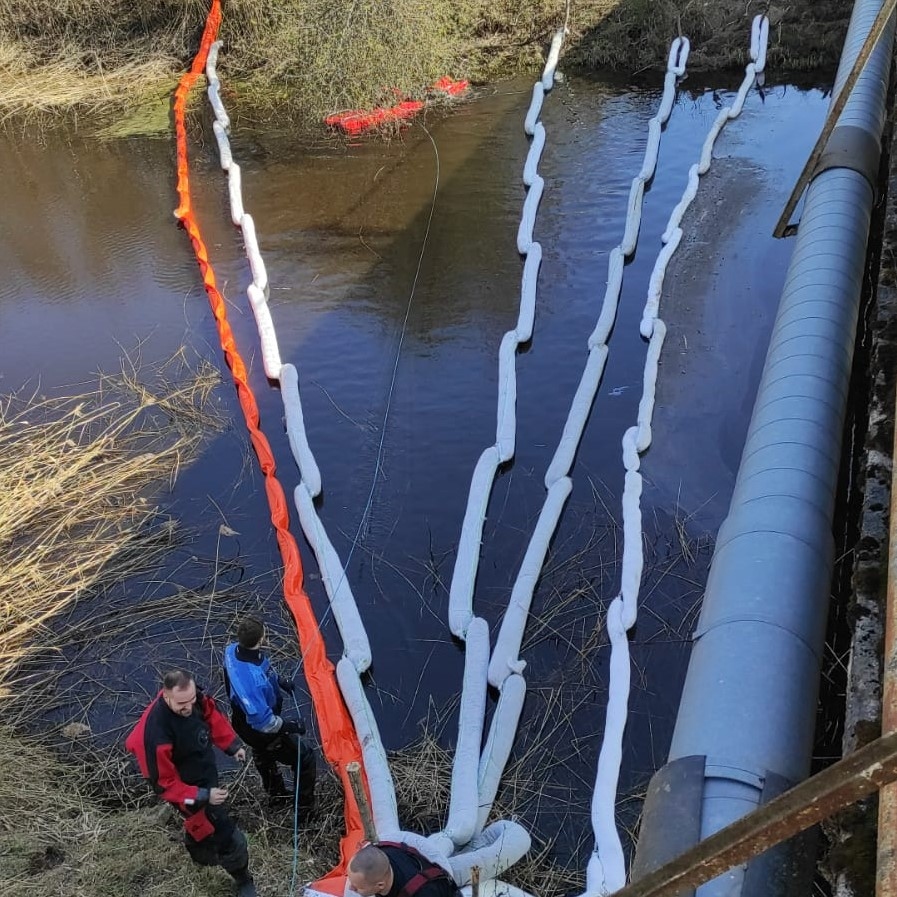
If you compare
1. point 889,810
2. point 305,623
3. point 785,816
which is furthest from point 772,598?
point 305,623

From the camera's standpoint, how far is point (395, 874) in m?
3.49

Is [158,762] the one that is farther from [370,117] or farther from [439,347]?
[370,117]

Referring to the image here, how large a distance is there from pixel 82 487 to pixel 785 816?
→ 703cm

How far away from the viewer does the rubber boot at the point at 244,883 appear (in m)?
4.59

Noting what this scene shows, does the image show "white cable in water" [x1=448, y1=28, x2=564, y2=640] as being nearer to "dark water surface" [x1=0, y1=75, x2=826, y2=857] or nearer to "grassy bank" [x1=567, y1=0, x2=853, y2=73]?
"dark water surface" [x1=0, y1=75, x2=826, y2=857]

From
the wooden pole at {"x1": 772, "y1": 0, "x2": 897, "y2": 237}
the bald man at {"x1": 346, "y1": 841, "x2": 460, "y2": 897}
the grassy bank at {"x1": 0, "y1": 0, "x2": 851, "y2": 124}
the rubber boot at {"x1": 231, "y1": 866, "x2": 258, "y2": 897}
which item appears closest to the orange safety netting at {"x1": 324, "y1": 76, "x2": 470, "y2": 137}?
the grassy bank at {"x1": 0, "y1": 0, "x2": 851, "y2": 124}

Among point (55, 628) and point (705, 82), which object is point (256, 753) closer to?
point (55, 628)

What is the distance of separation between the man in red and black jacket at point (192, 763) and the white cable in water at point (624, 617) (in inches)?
76.8

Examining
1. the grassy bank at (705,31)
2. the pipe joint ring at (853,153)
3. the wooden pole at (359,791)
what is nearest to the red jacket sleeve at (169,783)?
the wooden pole at (359,791)

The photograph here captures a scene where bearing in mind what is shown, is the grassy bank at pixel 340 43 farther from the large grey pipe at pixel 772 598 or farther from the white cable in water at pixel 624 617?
the large grey pipe at pixel 772 598

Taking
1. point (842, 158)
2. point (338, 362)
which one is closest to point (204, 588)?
point (338, 362)

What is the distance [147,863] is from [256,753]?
0.80 meters

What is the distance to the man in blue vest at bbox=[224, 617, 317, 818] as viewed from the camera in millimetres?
4707

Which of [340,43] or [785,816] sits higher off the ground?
[340,43]
